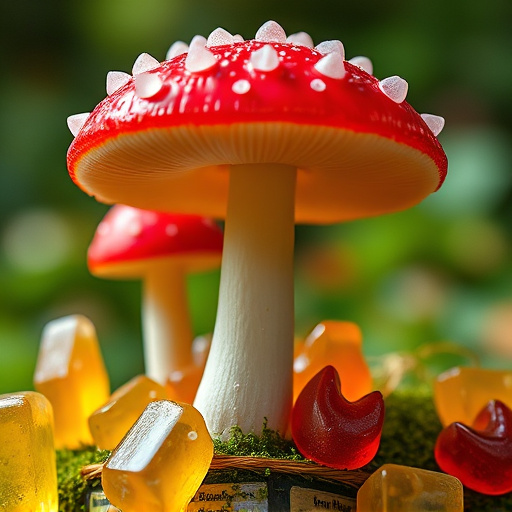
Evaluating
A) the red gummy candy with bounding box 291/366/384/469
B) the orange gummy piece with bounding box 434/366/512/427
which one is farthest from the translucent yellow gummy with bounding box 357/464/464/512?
the orange gummy piece with bounding box 434/366/512/427

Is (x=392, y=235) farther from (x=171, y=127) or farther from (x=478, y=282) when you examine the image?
(x=171, y=127)

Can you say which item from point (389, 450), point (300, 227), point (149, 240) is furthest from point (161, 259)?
point (300, 227)

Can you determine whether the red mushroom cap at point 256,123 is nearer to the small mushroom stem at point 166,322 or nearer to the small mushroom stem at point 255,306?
the small mushroom stem at point 255,306

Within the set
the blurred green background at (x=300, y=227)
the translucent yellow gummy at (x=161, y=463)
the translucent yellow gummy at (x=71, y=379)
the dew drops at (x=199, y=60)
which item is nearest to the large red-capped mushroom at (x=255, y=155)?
the dew drops at (x=199, y=60)

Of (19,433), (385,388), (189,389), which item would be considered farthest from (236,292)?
(385,388)

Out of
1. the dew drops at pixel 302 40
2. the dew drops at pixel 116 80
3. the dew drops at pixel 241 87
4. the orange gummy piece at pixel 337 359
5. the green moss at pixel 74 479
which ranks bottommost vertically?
the green moss at pixel 74 479

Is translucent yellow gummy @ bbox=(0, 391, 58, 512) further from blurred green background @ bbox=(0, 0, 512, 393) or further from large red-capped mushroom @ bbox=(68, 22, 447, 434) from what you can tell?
blurred green background @ bbox=(0, 0, 512, 393)
